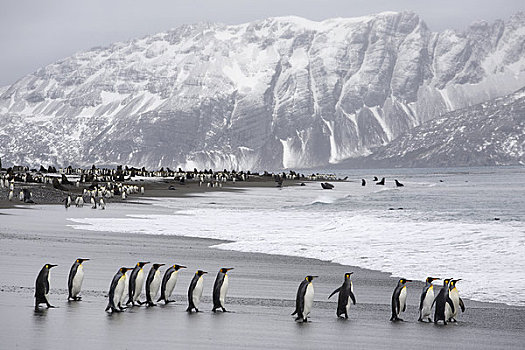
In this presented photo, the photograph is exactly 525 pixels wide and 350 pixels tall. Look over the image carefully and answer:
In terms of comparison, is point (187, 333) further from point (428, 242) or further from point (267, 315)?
point (428, 242)

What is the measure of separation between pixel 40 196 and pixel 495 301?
34.7 metres

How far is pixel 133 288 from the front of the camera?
12312 mm

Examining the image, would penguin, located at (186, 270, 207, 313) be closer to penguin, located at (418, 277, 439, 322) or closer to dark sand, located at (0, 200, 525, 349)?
dark sand, located at (0, 200, 525, 349)

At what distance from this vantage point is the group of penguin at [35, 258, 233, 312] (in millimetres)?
11469

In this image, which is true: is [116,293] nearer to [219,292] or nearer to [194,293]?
[194,293]

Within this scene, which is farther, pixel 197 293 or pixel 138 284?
pixel 138 284

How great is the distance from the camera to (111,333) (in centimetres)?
991

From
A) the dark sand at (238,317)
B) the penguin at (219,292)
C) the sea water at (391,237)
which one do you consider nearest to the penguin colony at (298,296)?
the penguin at (219,292)

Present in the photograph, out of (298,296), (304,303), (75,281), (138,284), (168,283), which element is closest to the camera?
(304,303)

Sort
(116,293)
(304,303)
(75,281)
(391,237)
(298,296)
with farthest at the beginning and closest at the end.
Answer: (391,237) < (75,281) < (116,293) < (298,296) < (304,303)

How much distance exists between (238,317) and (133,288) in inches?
73.7


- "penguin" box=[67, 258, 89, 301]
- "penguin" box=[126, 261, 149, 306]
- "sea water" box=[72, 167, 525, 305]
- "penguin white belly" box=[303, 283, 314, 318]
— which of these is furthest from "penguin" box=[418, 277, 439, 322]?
"penguin" box=[67, 258, 89, 301]

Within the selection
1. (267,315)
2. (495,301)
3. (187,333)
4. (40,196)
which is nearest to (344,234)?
(495,301)

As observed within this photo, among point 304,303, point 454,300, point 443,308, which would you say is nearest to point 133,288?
point 304,303
